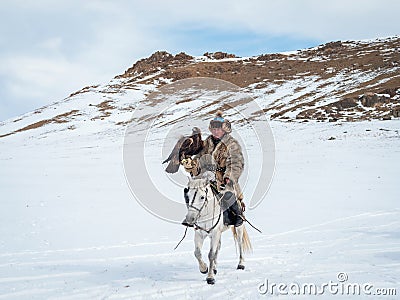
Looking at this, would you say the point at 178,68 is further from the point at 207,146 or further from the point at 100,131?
the point at 207,146

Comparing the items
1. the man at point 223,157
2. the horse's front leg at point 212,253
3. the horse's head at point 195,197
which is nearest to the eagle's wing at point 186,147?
the man at point 223,157

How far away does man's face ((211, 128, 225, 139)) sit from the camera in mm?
6207

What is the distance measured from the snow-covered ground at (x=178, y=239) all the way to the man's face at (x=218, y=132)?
2.66 metres

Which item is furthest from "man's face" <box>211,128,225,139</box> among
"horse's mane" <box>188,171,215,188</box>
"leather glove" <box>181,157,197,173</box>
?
"horse's mane" <box>188,171,215,188</box>

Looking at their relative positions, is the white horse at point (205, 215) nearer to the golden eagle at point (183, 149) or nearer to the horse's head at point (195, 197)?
the horse's head at point (195, 197)

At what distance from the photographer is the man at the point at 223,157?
6.05m

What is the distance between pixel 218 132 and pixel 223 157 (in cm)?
47

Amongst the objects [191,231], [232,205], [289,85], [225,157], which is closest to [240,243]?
[232,205]

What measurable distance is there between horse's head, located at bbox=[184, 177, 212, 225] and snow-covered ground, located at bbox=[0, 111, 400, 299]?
1.45 metres

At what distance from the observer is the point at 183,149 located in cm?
587

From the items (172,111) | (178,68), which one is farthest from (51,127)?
(178,68)

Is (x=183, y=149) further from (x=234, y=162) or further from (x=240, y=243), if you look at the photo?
(x=240, y=243)

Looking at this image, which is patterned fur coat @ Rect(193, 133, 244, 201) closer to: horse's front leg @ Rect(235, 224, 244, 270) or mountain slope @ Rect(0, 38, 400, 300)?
mountain slope @ Rect(0, 38, 400, 300)

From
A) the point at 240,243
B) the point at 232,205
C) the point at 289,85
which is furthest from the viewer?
the point at 289,85
